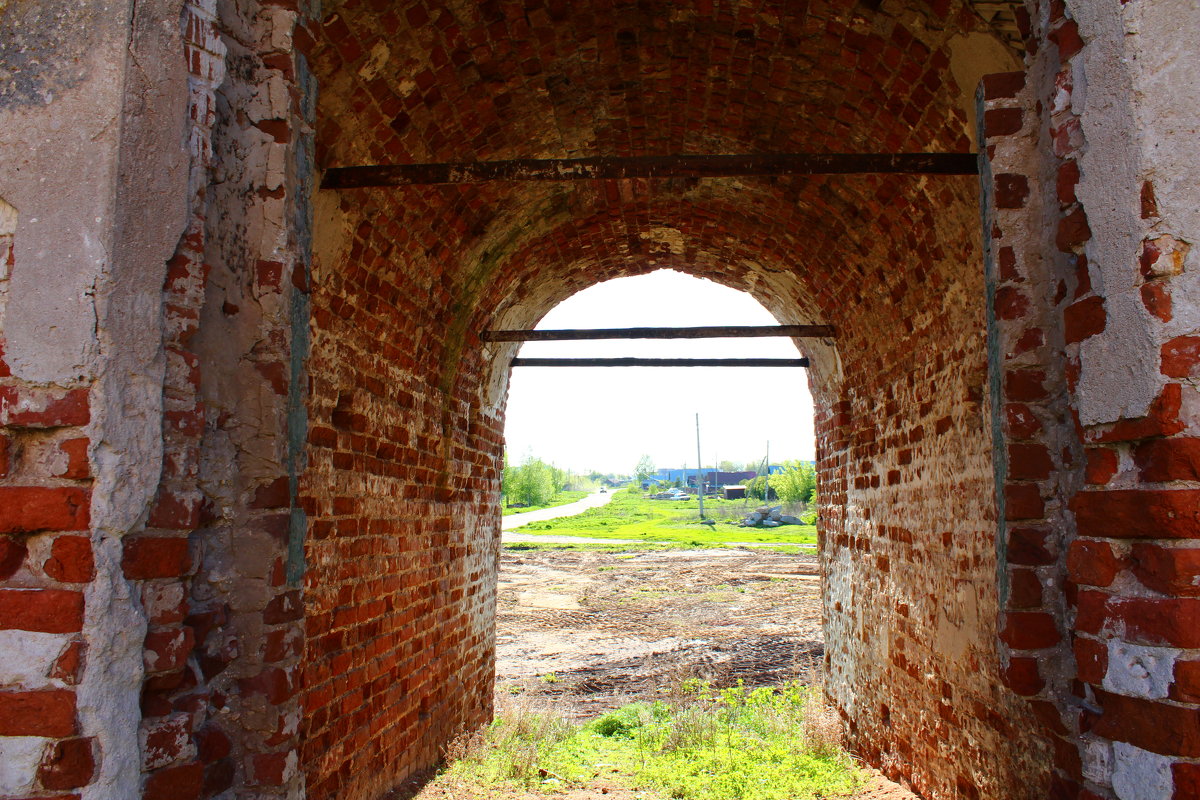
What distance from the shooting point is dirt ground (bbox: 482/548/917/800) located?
8.49 metres

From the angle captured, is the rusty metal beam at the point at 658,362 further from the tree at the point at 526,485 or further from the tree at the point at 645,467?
the tree at the point at 645,467

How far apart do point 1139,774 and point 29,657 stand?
8.00 ft

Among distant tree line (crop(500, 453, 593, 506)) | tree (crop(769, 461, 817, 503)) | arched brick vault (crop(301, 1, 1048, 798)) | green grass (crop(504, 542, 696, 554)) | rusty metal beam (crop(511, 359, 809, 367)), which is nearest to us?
arched brick vault (crop(301, 1, 1048, 798))

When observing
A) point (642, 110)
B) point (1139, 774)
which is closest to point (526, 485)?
point (642, 110)

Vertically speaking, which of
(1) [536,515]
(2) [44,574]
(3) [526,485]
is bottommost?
(1) [536,515]

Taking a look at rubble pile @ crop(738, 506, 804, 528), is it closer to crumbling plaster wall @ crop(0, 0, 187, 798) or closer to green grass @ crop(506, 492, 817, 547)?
green grass @ crop(506, 492, 817, 547)

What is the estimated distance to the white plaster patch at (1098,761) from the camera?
1.88 metres

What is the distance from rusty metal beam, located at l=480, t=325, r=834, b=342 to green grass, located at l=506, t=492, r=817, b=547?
70.9 feet

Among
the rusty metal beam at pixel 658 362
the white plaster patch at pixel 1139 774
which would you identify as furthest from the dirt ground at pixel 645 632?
the white plaster patch at pixel 1139 774

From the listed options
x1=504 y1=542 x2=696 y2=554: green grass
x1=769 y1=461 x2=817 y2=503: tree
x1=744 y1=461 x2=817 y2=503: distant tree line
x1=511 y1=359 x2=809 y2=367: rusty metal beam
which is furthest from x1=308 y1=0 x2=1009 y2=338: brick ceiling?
x1=769 y1=461 x2=817 y2=503: tree

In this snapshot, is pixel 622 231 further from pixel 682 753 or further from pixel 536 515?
pixel 536 515

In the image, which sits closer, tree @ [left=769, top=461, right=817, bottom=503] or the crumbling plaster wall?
the crumbling plaster wall

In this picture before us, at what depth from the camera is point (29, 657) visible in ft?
5.78

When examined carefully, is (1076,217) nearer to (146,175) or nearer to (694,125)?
(146,175)
